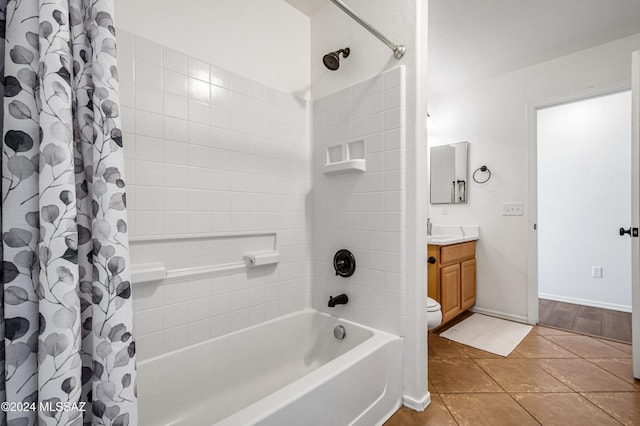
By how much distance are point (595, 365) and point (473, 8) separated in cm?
259

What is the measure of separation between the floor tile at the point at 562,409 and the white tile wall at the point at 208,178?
140 cm

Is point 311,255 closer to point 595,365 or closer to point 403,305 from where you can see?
point 403,305

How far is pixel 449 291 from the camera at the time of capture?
2490 millimetres

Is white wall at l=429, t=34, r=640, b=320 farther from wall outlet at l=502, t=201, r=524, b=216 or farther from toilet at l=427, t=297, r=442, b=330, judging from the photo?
toilet at l=427, t=297, r=442, b=330

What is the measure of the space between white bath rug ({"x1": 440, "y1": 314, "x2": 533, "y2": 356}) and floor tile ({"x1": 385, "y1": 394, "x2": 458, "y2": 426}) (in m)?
0.92

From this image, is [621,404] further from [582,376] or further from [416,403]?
[416,403]

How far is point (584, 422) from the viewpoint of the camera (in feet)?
4.58

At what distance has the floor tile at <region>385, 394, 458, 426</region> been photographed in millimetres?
1408

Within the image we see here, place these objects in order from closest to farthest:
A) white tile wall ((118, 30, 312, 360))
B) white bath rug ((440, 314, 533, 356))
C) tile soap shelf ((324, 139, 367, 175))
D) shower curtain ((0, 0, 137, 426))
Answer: shower curtain ((0, 0, 137, 426)) < white tile wall ((118, 30, 312, 360)) < tile soap shelf ((324, 139, 367, 175)) < white bath rug ((440, 314, 533, 356))

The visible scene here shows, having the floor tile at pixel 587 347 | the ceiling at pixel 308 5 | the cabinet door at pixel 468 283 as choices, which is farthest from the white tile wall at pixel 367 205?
the floor tile at pixel 587 347

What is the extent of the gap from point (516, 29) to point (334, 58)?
5.21 ft

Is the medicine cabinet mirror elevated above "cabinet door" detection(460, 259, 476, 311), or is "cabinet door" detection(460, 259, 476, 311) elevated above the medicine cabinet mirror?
the medicine cabinet mirror

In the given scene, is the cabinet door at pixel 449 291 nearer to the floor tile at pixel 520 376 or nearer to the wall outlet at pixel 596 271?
the floor tile at pixel 520 376

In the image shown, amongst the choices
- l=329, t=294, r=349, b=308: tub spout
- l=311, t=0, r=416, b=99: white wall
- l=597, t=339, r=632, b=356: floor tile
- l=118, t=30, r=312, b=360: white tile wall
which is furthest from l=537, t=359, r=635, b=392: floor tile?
l=311, t=0, r=416, b=99: white wall
